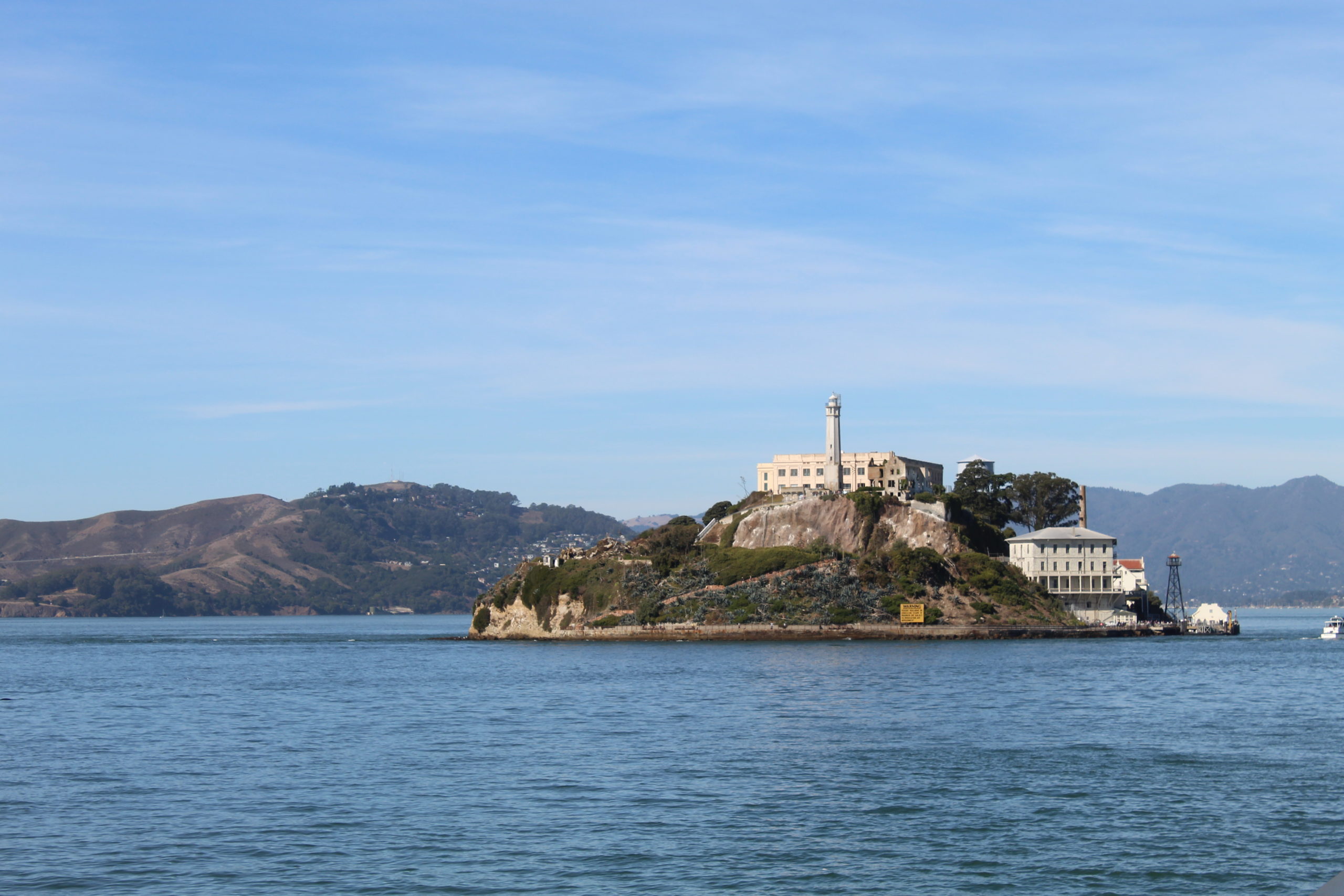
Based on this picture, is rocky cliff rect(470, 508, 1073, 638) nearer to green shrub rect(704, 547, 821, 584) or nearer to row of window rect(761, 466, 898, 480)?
green shrub rect(704, 547, 821, 584)

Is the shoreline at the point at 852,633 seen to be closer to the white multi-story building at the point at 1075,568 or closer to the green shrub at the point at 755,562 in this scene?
the white multi-story building at the point at 1075,568

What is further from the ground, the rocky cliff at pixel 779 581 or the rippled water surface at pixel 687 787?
the rocky cliff at pixel 779 581

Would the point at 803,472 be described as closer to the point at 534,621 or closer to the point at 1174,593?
the point at 534,621

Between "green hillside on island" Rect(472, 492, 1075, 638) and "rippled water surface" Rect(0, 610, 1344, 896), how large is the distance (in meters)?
50.9

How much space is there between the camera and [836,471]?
529 feet

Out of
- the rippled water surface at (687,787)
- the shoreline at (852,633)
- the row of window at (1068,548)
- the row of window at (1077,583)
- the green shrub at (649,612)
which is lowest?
the rippled water surface at (687,787)

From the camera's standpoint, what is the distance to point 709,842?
104ft

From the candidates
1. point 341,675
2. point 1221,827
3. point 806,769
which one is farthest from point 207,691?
point 1221,827

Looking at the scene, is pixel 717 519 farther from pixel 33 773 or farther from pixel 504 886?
pixel 504 886

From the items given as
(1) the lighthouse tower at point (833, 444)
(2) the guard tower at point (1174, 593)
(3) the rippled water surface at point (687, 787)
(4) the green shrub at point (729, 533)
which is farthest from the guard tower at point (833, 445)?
(3) the rippled water surface at point (687, 787)

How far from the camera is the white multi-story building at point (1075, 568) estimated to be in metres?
145

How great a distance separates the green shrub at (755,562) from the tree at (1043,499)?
43.8m

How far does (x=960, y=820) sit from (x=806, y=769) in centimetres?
946

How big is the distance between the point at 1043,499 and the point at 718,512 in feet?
141
